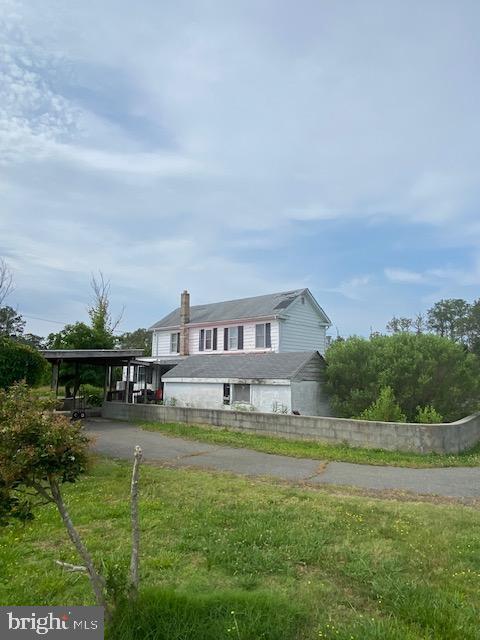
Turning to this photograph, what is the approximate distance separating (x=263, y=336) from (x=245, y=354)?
433 cm

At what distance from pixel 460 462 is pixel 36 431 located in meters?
10.1

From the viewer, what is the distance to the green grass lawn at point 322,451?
1019 cm

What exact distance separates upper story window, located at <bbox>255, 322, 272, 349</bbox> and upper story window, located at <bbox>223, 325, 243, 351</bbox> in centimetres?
125

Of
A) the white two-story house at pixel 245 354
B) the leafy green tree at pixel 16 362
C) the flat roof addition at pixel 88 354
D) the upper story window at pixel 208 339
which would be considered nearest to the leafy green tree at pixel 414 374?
the white two-story house at pixel 245 354

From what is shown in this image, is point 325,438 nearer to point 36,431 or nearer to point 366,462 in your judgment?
point 366,462

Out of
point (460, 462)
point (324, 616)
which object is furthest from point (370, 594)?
point (460, 462)

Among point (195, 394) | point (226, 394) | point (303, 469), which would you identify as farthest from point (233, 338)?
point (303, 469)

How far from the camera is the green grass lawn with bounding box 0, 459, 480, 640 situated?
299 cm

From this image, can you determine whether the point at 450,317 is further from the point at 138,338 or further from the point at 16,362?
the point at 16,362

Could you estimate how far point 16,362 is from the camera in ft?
41.9

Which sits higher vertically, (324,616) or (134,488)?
(134,488)

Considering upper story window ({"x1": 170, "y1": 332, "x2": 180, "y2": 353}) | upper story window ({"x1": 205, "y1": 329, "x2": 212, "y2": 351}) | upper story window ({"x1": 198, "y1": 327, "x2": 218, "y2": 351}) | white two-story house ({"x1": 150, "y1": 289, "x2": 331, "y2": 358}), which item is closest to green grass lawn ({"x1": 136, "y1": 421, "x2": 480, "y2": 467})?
white two-story house ({"x1": 150, "y1": 289, "x2": 331, "y2": 358})

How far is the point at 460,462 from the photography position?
33.5ft

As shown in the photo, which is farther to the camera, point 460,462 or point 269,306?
point 269,306
